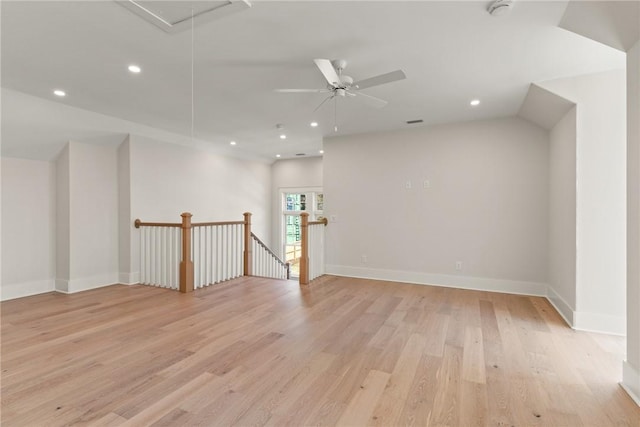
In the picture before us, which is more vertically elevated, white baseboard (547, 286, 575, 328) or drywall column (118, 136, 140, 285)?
drywall column (118, 136, 140, 285)

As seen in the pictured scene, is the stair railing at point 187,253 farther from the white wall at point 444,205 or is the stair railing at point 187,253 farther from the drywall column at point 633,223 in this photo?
the drywall column at point 633,223

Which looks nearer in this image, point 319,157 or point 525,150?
point 525,150

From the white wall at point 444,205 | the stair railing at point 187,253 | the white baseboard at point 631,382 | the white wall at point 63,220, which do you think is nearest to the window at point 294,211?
the white wall at point 444,205

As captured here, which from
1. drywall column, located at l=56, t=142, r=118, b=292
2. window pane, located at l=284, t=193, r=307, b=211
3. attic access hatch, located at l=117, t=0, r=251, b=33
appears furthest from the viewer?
window pane, located at l=284, t=193, r=307, b=211

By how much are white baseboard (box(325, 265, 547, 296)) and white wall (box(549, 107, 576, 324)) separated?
0.32 m

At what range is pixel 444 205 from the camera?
15.9ft

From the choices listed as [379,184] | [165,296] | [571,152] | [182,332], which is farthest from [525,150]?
[165,296]

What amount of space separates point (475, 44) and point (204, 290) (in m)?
4.48

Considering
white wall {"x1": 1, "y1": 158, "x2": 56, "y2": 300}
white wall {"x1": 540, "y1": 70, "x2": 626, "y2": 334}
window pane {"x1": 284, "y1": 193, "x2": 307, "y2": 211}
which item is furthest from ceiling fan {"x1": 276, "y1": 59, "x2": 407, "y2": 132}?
window pane {"x1": 284, "y1": 193, "x2": 307, "y2": 211}

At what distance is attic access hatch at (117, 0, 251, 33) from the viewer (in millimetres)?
2061

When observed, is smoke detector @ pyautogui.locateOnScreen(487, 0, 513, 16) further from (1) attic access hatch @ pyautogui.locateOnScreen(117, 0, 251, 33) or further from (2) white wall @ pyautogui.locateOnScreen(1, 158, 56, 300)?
(2) white wall @ pyautogui.locateOnScreen(1, 158, 56, 300)

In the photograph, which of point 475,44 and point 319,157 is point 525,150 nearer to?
point 475,44

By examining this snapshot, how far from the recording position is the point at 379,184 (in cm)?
531

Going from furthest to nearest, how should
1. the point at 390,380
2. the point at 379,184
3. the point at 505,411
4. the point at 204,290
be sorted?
the point at 379,184 → the point at 204,290 → the point at 390,380 → the point at 505,411
